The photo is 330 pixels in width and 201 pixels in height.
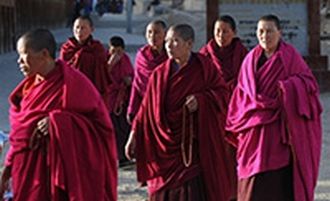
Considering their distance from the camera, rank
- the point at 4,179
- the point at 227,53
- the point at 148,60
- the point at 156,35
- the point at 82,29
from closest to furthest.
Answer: the point at 4,179, the point at 227,53, the point at 156,35, the point at 148,60, the point at 82,29

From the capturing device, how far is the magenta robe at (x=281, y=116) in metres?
5.79

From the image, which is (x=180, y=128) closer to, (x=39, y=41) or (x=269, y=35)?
(x=269, y=35)

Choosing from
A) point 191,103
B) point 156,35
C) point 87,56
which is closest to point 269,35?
point 191,103

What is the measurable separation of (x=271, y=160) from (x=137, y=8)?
177ft

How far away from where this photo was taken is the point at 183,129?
5.84 metres

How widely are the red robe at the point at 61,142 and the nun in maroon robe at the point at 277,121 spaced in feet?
4.52

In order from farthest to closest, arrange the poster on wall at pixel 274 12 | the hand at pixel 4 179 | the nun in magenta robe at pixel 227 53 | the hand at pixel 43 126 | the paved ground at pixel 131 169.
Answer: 1. the poster on wall at pixel 274 12
2. the paved ground at pixel 131 169
3. the nun in magenta robe at pixel 227 53
4. the hand at pixel 4 179
5. the hand at pixel 43 126

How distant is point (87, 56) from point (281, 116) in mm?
3185

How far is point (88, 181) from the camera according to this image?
4.72 metres

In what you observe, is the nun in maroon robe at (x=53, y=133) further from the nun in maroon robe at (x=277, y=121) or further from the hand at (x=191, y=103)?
the nun in maroon robe at (x=277, y=121)

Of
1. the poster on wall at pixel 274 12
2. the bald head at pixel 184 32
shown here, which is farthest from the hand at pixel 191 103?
the poster on wall at pixel 274 12

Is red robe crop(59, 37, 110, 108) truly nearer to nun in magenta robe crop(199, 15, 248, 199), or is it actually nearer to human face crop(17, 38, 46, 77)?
nun in magenta robe crop(199, 15, 248, 199)

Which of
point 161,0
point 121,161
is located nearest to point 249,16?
point 121,161

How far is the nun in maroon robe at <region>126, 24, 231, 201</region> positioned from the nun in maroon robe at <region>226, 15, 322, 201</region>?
0.18 m
